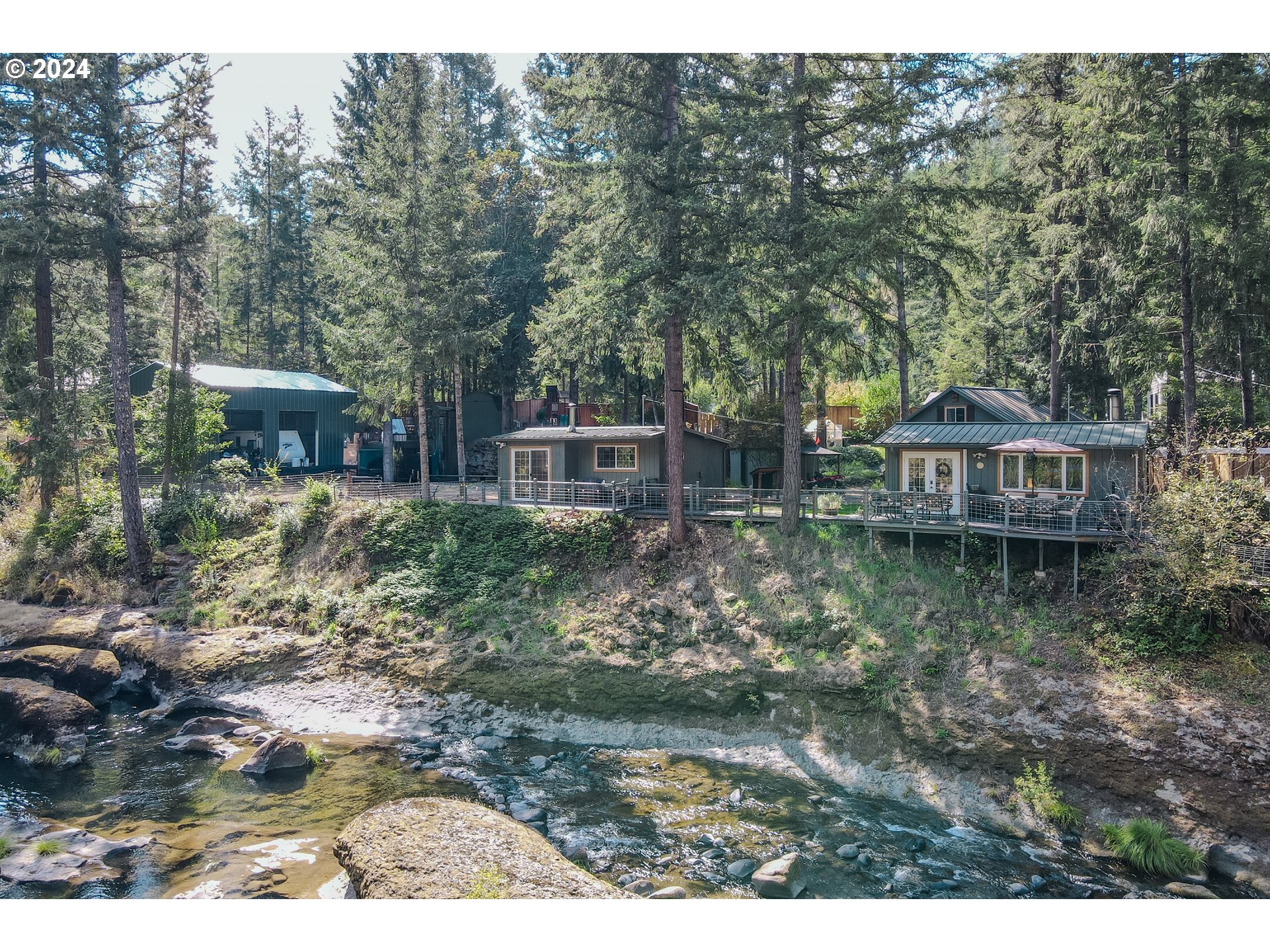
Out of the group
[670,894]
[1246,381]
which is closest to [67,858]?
[670,894]

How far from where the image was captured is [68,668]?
Answer: 17.8 meters

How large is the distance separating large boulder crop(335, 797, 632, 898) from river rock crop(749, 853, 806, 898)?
211cm

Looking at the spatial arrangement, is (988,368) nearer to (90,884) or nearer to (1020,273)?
(1020,273)

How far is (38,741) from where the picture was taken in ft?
49.4

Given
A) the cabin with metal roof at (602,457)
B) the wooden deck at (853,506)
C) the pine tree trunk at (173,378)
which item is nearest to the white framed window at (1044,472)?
the wooden deck at (853,506)

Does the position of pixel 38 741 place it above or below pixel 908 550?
below

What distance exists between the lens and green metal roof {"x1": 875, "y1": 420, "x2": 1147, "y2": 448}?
19.0m

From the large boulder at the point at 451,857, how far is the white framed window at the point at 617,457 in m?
15.6

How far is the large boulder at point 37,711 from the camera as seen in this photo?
49.9 feet

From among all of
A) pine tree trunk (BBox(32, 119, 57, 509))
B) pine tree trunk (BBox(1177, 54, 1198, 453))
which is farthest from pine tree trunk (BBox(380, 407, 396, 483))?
pine tree trunk (BBox(1177, 54, 1198, 453))

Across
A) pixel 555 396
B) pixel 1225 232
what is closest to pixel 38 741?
pixel 555 396

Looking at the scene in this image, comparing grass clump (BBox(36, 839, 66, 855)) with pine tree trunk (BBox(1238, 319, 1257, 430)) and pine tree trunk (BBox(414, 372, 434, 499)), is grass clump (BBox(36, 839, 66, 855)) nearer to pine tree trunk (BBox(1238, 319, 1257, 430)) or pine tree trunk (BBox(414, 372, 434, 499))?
pine tree trunk (BBox(414, 372, 434, 499))

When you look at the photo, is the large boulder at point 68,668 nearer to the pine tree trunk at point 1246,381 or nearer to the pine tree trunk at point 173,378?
the pine tree trunk at point 173,378

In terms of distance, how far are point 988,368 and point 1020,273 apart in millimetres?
14466
